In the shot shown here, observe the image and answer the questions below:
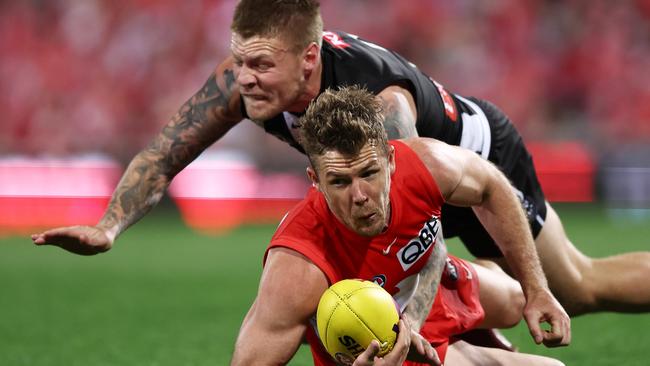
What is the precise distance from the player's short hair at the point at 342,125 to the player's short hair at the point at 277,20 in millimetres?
829

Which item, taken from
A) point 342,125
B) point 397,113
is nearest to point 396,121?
point 397,113

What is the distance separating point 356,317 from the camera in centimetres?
400

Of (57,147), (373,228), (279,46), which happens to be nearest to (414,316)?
(373,228)

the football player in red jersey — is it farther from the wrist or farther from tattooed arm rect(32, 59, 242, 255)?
tattooed arm rect(32, 59, 242, 255)

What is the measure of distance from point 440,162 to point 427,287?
1.82 feet

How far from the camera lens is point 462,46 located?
629 inches

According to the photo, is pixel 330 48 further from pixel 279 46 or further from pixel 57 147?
pixel 57 147

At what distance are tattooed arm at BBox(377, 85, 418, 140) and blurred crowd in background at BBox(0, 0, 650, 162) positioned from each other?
9877 millimetres

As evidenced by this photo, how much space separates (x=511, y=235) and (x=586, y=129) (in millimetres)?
11324

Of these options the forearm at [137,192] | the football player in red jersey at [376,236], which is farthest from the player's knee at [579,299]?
the forearm at [137,192]

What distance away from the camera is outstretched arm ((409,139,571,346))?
14.9ft

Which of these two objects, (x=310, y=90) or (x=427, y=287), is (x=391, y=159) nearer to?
(x=427, y=287)

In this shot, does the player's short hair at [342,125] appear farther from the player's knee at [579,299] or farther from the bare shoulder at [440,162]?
the player's knee at [579,299]

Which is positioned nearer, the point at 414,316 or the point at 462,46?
the point at 414,316
